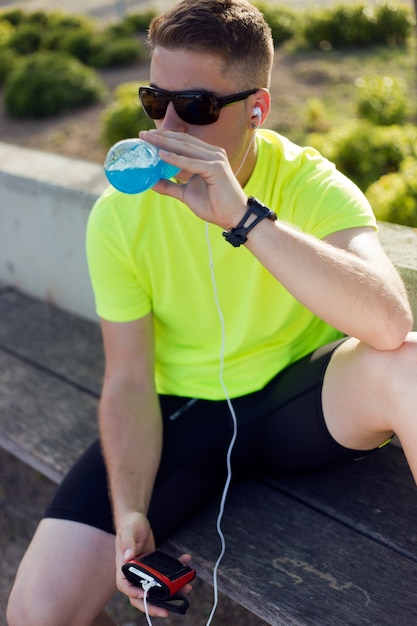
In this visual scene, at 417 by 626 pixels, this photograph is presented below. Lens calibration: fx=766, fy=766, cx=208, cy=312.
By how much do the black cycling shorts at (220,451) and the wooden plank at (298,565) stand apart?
91 mm

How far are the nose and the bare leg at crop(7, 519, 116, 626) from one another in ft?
4.01

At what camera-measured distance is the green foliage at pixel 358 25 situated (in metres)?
7.81

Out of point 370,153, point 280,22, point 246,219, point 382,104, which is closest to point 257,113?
point 246,219

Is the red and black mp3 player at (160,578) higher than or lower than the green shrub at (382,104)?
lower

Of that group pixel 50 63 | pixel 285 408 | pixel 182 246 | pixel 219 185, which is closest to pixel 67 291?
pixel 182 246

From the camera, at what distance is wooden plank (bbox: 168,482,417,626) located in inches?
81.9

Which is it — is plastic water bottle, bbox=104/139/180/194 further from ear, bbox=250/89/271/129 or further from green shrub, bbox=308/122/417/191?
green shrub, bbox=308/122/417/191

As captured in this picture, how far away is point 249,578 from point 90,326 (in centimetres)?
202

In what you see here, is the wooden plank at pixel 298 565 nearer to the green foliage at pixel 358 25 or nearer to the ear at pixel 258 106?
the ear at pixel 258 106

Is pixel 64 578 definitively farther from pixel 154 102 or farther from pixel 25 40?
pixel 25 40

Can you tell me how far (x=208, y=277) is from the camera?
2506mm

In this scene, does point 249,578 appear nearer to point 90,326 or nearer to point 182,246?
point 182,246

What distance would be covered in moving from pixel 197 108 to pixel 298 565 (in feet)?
4.44

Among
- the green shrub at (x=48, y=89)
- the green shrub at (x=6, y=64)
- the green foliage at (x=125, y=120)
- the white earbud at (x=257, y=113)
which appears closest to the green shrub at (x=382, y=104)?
the green foliage at (x=125, y=120)
